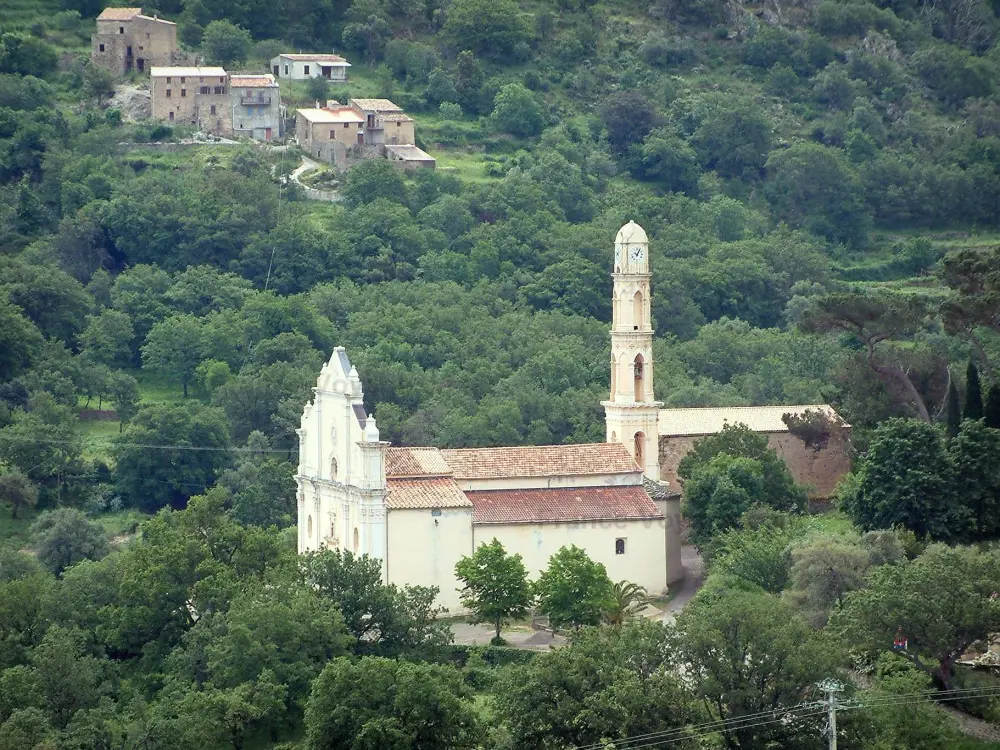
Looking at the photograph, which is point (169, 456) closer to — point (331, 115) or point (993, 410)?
point (993, 410)

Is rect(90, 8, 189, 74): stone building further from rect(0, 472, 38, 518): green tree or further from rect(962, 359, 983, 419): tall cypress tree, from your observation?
rect(962, 359, 983, 419): tall cypress tree

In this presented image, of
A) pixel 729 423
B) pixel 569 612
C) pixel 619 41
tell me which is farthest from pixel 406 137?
pixel 569 612

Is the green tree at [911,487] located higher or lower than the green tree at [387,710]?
higher

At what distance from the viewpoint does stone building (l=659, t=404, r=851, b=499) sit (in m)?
77.6

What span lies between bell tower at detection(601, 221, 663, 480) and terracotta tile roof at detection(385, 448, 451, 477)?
7.13 m

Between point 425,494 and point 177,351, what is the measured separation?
3523cm

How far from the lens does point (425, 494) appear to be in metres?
68.2

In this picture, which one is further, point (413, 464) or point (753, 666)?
point (413, 464)

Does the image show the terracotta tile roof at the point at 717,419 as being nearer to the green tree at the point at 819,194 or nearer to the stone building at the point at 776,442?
the stone building at the point at 776,442

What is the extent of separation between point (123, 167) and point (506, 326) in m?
23.1

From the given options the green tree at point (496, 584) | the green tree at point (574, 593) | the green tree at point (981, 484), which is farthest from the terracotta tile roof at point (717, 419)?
the green tree at point (496, 584)

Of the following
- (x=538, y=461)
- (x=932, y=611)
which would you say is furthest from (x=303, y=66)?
(x=932, y=611)

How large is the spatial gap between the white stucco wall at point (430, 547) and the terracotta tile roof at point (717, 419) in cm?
1137

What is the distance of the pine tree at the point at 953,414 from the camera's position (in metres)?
71.5
